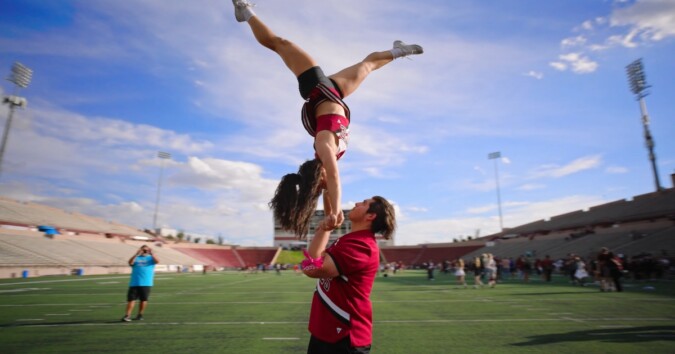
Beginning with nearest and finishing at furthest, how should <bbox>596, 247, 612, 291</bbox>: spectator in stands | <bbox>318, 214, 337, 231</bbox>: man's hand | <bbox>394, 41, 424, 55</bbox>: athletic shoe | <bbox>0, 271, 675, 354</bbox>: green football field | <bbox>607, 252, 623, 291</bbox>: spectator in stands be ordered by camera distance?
<bbox>318, 214, 337, 231</bbox>: man's hand
<bbox>394, 41, 424, 55</bbox>: athletic shoe
<bbox>0, 271, 675, 354</bbox>: green football field
<bbox>607, 252, 623, 291</bbox>: spectator in stands
<bbox>596, 247, 612, 291</bbox>: spectator in stands

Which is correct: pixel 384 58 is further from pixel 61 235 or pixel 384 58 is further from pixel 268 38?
pixel 61 235

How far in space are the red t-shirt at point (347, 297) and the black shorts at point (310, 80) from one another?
174cm

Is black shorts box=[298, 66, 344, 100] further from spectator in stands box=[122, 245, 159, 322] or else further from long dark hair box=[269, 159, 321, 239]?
spectator in stands box=[122, 245, 159, 322]

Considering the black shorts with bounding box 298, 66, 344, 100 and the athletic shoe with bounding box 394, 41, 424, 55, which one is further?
the athletic shoe with bounding box 394, 41, 424, 55

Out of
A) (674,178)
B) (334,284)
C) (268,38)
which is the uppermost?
(674,178)

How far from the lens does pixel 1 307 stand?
35.5ft

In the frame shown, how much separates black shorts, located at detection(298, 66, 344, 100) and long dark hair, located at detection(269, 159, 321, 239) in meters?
1.19

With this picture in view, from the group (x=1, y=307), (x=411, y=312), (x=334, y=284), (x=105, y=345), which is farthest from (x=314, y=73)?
(x=1, y=307)

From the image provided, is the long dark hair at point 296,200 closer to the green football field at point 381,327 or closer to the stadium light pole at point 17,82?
the green football field at point 381,327

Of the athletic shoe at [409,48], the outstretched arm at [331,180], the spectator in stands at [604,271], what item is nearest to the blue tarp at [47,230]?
the athletic shoe at [409,48]

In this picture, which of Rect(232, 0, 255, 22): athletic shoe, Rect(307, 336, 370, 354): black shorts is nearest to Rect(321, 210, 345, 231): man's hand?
Rect(307, 336, 370, 354): black shorts

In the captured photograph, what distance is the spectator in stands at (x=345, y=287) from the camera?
8.48ft

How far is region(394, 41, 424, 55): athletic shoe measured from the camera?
4945mm

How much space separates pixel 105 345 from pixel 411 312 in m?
7.41
